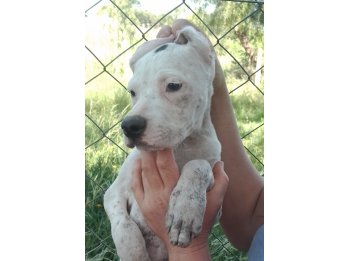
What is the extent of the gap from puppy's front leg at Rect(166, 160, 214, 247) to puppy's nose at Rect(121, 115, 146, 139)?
120 millimetres

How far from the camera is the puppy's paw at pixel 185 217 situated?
0.94m

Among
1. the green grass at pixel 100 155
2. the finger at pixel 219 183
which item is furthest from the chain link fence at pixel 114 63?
the finger at pixel 219 183

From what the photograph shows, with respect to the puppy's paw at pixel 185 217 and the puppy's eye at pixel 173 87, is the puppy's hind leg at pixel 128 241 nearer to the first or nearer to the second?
the puppy's paw at pixel 185 217

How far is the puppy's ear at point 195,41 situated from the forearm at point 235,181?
7 centimetres

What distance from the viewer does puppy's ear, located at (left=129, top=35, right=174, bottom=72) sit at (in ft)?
3.24

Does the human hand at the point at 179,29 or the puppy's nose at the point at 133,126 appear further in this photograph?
the human hand at the point at 179,29

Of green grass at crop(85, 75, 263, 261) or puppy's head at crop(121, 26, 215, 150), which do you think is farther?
green grass at crop(85, 75, 263, 261)

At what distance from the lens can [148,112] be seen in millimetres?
902

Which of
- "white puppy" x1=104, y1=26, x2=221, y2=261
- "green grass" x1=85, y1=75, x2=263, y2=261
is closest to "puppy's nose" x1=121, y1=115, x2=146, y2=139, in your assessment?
"white puppy" x1=104, y1=26, x2=221, y2=261

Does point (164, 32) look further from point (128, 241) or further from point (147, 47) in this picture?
point (128, 241)

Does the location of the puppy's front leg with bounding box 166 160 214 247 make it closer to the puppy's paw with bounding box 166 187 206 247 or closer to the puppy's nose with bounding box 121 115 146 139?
the puppy's paw with bounding box 166 187 206 247
